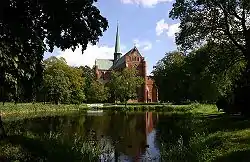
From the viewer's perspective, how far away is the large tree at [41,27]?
13836 millimetres

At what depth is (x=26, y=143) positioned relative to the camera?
18547 millimetres

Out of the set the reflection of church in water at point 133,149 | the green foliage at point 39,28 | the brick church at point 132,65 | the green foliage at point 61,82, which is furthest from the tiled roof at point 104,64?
the green foliage at point 39,28

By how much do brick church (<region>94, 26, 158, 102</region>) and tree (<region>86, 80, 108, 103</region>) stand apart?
717 inches

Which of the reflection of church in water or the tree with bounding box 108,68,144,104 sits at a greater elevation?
the tree with bounding box 108,68,144,104

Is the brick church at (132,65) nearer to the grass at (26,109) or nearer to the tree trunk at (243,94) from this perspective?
the grass at (26,109)

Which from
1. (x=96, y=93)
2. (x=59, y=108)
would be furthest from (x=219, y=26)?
(x=96, y=93)

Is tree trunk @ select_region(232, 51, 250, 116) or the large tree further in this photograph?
tree trunk @ select_region(232, 51, 250, 116)

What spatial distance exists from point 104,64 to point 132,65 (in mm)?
21269

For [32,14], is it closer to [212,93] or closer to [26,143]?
[26,143]

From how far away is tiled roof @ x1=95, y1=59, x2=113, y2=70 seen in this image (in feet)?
518

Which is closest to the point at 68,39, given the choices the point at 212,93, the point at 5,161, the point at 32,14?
the point at 32,14

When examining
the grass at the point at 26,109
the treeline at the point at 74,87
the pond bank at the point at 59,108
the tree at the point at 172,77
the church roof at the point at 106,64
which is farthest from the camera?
the church roof at the point at 106,64

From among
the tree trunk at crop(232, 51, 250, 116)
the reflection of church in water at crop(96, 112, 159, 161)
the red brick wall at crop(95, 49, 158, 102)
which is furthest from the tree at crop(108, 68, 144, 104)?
the tree trunk at crop(232, 51, 250, 116)

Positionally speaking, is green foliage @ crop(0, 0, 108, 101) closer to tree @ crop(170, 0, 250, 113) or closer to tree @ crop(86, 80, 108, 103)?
tree @ crop(170, 0, 250, 113)
